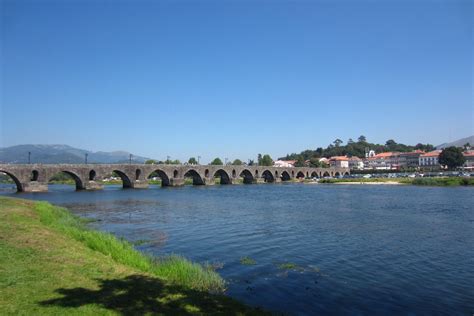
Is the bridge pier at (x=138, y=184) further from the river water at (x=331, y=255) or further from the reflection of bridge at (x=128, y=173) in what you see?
the river water at (x=331, y=255)

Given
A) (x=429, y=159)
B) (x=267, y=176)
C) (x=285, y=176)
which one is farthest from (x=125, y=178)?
(x=429, y=159)

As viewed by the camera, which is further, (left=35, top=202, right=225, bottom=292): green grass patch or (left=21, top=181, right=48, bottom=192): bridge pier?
(left=21, top=181, right=48, bottom=192): bridge pier

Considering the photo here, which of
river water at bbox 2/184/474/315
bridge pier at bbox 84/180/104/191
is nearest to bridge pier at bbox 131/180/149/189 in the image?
bridge pier at bbox 84/180/104/191

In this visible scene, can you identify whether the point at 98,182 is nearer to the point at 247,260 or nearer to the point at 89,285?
the point at 247,260

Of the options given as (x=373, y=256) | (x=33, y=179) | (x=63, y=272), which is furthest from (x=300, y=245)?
(x=33, y=179)

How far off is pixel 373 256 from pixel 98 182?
6757cm

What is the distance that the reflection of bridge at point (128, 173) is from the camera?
6681cm

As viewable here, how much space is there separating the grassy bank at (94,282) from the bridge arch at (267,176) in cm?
11376

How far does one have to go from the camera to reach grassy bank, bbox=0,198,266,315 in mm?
8180

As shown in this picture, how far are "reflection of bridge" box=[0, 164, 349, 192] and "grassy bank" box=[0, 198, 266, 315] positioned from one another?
57.6 m

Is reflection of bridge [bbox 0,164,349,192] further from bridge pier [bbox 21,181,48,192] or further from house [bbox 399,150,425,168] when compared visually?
house [bbox 399,150,425,168]

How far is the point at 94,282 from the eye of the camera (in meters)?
9.87

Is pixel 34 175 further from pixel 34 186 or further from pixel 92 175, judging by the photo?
pixel 92 175

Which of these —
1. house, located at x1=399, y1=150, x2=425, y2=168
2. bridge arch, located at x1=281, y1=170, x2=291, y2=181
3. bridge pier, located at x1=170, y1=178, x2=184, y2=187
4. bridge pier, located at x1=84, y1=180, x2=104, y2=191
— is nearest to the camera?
bridge pier, located at x1=84, y1=180, x2=104, y2=191
